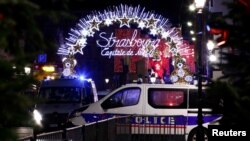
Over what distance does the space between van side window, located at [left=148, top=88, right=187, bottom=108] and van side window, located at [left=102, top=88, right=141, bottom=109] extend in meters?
0.47

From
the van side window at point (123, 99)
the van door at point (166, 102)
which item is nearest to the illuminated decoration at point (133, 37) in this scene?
the van side window at point (123, 99)

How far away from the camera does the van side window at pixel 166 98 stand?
17.9 metres

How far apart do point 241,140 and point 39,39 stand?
11.2ft

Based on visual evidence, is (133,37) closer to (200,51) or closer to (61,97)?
(61,97)

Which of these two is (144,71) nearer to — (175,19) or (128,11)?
(128,11)

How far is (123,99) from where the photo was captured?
18.2 m

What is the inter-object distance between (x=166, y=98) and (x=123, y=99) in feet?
4.71

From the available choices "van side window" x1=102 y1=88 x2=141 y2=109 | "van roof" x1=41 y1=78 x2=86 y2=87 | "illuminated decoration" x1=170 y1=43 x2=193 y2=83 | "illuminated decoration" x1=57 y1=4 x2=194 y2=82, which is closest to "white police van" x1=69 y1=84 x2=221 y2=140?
"van side window" x1=102 y1=88 x2=141 y2=109

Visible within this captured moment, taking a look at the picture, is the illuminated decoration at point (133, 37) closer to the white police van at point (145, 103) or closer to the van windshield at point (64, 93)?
the van windshield at point (64, 93)

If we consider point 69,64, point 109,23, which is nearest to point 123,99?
point 69,64

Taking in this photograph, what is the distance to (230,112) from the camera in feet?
16.3

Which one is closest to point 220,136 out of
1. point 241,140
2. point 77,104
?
point 241,140

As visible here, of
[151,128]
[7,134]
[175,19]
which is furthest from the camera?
[175,19]

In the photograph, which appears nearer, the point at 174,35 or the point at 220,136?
the point at 220,136
